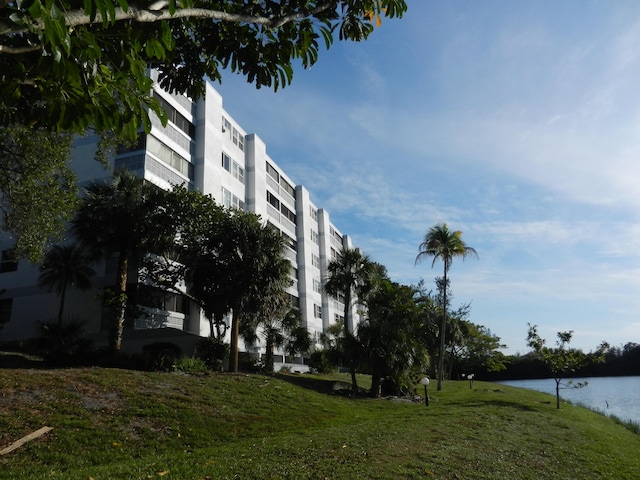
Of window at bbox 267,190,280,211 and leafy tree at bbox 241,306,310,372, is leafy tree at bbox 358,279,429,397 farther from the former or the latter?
window at bbox 267,190,280,211

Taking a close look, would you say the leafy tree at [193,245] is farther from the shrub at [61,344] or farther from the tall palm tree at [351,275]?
the tall palm tree at [351,275]

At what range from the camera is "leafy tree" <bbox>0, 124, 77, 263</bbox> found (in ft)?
48.6

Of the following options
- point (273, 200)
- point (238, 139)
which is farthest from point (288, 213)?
point (238, 139)

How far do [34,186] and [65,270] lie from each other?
18503 mm

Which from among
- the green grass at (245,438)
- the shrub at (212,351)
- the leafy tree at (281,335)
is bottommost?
the green grass at (245,438)

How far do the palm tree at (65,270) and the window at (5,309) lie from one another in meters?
4.89

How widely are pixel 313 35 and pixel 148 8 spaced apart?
289cm

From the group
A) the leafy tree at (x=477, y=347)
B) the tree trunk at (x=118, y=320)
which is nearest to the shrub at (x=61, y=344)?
the tree trunk at (x=118, y=320)

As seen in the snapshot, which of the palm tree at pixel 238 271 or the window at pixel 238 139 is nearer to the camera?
the palm tree at pixel 238 271

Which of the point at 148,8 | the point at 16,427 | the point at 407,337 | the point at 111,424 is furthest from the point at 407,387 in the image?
the point at 148,8

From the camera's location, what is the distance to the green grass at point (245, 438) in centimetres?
941

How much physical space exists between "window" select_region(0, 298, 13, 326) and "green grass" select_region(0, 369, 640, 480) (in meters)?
19.8

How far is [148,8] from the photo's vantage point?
14.0 ft

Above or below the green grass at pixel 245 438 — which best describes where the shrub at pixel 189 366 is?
above
